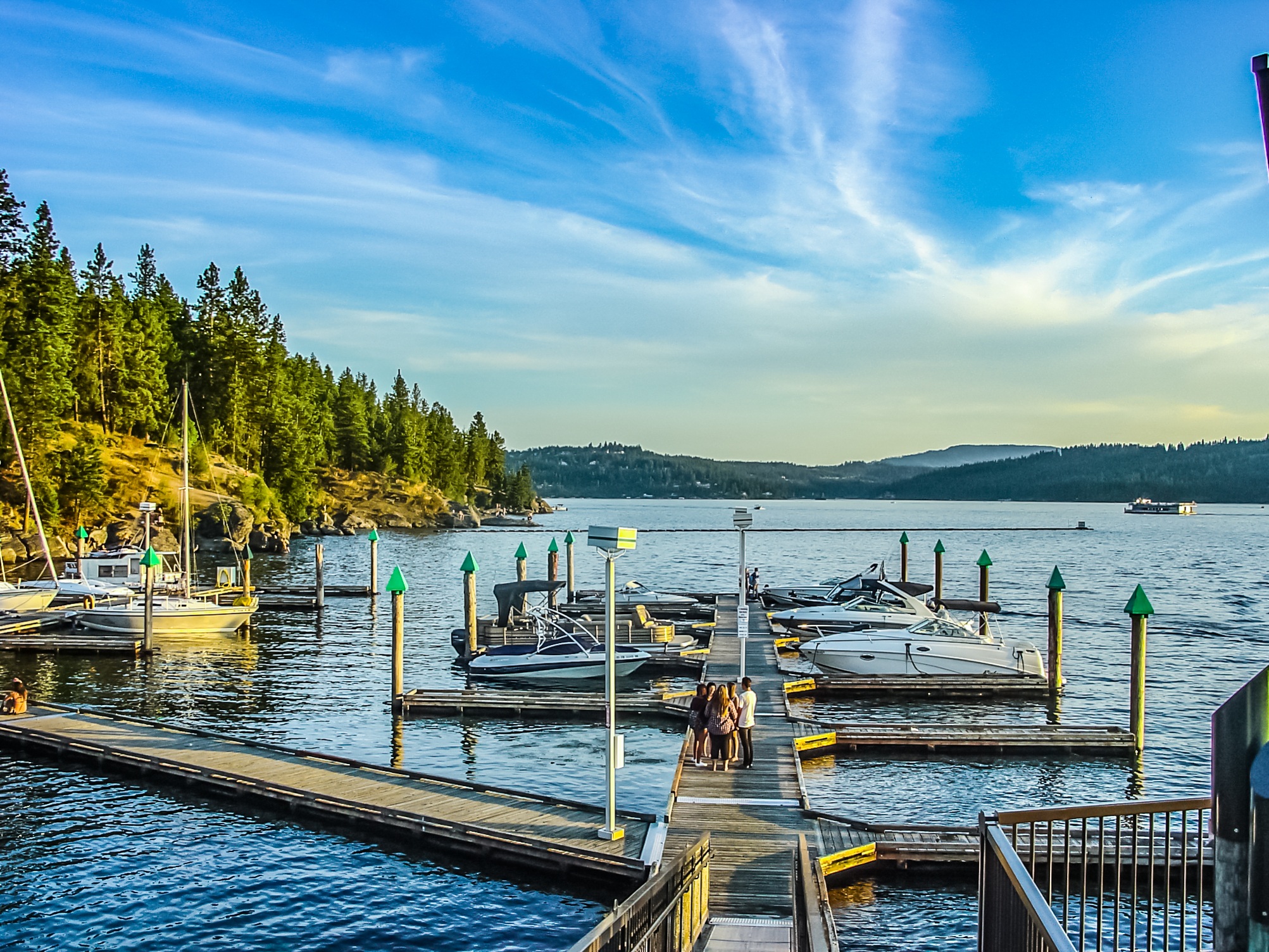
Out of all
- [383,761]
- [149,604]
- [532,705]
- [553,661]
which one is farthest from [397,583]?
[149,604]

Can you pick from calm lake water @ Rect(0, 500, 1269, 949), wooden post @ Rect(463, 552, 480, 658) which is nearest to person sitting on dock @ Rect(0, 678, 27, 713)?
calm lake water @ Rect(0, 500, 1269, 949)

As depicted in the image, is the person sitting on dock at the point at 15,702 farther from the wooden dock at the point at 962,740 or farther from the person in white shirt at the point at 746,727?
the wooden dock at the point at 962,740

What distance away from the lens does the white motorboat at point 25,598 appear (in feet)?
139

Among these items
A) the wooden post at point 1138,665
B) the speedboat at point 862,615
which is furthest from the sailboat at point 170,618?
the wooden post at point 1138,665

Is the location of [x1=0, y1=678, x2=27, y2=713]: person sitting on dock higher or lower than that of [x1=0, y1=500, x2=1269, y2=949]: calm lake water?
higher

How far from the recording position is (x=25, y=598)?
4284cm

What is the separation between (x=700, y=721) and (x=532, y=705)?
947cm

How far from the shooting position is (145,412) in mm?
90000

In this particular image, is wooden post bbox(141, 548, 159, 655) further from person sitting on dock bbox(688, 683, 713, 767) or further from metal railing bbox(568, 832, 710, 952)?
metal railing bbox(568, 832, 710, 952)

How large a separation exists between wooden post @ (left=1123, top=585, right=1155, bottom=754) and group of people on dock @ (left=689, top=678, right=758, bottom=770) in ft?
35.2

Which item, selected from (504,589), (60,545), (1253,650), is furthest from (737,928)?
(60,545)

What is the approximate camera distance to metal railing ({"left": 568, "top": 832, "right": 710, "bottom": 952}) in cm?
812

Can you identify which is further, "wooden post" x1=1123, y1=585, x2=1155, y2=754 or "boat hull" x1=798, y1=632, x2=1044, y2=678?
"boat hull" x1=798, y1=632, x2=1044, y2=678

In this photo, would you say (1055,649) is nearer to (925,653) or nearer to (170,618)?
(925,653)
